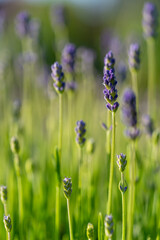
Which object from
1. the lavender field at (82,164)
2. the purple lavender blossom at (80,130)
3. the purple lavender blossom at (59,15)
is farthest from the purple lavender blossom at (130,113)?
the purple lavender blossom at (59,15)

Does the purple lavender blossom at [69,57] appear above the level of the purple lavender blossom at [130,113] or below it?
above

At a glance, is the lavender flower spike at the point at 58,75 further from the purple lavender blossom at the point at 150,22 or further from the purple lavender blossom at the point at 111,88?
the purple lavender blossom at the point at 150,22

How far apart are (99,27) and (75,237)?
1317 cm

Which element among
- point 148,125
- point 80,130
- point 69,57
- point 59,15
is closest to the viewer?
point 80,130

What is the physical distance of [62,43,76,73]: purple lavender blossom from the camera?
2389 mm

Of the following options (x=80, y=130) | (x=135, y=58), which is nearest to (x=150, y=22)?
(x=135, y=58)

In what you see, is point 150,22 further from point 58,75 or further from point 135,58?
point 58,75

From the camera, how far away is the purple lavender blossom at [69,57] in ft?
7.84

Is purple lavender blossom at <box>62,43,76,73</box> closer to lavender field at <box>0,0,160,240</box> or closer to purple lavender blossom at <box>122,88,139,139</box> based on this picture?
lavender field at <box>0,0,160,240</box>

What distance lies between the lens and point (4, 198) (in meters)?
1.69

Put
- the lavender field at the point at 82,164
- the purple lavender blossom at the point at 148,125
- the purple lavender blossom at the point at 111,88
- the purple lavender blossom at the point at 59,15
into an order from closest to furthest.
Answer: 1. the purple lavender blossom at the point at 111,88
2. the lavender field at the point at 82,164
3. the purple lavender blossom at the point at 148,125
4. the purple lavender blossom at the point at 59,15

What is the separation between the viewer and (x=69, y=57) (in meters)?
2.43

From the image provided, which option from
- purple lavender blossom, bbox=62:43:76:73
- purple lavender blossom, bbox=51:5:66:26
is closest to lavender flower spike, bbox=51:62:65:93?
purple lavender blossom, bbox=62:43:76:73

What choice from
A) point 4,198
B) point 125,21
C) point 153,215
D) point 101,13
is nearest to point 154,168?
point 153,215
